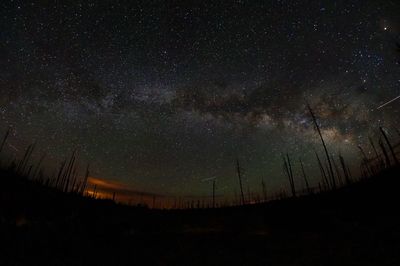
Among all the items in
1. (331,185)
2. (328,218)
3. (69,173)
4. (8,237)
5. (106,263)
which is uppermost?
(69,173)

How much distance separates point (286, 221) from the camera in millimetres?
23141

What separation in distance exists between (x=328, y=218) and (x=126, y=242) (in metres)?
18.7

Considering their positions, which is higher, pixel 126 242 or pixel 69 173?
pixel 69 173

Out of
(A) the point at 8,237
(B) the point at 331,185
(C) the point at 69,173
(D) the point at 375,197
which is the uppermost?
(C) the point at 69,173

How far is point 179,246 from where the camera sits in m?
13.8

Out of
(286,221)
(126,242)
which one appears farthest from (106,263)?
(286,221)

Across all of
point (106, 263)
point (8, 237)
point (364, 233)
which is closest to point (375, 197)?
point (364, 233)

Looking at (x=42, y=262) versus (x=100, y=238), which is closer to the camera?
(x=42, y=262)

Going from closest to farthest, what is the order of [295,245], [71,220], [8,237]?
[8,237] < [295,245] < [71,220]

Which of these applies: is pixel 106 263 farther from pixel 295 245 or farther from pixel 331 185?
pixel 331 185

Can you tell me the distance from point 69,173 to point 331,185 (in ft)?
207

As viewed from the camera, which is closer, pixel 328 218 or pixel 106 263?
pixel 106 263

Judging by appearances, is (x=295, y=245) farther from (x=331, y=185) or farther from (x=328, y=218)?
(x=331, y=185)

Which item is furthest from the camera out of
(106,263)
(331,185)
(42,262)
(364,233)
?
(331,185)
